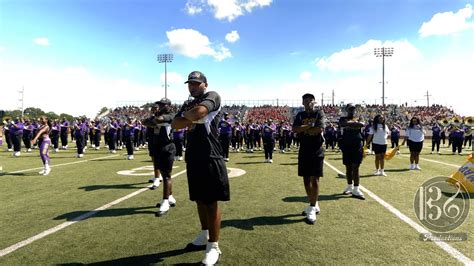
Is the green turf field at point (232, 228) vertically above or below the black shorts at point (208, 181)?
below

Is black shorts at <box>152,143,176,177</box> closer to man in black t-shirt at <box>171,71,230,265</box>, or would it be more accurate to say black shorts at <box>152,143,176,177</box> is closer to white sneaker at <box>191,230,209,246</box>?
white sneaker at <box>191,230,209,246</box>

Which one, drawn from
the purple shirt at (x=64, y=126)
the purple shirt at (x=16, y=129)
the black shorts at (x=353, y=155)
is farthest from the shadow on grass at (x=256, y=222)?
the purple shirt at (x=64, y=126)

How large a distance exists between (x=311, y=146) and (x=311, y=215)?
50.3 inches

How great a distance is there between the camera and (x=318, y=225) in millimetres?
5645

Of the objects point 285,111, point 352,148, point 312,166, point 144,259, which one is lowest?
point 144,259

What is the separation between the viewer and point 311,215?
231 inches

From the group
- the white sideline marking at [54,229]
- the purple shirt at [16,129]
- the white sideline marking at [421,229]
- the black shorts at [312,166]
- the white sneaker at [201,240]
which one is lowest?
the white sideline marking at [54,229]

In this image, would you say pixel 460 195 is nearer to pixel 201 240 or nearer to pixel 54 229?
pixel 201 240

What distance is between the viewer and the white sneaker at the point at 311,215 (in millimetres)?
5758

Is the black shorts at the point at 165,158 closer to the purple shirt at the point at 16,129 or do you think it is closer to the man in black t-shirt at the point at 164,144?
the man in black t-shirt at the point at 164,144

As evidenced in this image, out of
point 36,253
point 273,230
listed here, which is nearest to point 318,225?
point 273,230

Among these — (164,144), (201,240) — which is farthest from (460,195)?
(164,144)

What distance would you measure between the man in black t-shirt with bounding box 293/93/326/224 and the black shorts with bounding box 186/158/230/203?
92.9 inches

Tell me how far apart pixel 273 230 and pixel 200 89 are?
104 inches
